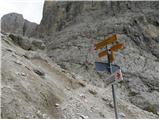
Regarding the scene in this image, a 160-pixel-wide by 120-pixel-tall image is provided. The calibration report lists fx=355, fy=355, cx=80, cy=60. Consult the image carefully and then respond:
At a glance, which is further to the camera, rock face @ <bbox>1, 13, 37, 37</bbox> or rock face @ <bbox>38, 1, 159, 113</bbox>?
rock face @ <bbox>1, 13, 37, 37</bbox>

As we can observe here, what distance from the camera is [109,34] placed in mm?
35594

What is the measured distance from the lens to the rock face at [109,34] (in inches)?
1123

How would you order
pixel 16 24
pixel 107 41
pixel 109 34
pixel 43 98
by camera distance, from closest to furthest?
pixel 107 41 → pixel 43 98 → pixel 109 34 → pixel 16 24

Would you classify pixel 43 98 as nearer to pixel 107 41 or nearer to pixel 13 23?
pixel 107 41

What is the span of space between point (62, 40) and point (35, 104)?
76.3ft

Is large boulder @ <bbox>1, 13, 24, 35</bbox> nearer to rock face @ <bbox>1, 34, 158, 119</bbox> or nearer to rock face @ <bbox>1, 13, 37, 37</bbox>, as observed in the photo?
rock face @ <bbox>1, 13, 37, 37</bbox>

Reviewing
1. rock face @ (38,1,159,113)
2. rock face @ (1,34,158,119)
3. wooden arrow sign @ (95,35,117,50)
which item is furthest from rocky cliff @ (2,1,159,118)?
wooden arrow sign @ (95,35,117,50)

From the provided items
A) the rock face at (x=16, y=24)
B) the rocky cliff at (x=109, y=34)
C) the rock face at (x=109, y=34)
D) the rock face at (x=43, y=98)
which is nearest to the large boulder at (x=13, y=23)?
the rock face at (x=16, y=24)

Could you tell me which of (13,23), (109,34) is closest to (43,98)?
(109,34)

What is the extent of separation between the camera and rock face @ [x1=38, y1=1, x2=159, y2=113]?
28.5 meters

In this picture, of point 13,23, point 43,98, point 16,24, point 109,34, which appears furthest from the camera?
point 16,24

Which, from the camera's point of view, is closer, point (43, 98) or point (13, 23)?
point (43, 98)

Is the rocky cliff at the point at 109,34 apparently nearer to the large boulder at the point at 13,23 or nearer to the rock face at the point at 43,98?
the rock face at the point at 43,98

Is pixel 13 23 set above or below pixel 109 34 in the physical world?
below
